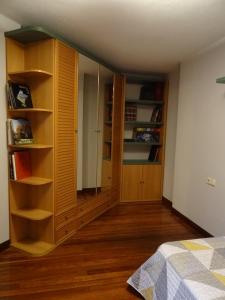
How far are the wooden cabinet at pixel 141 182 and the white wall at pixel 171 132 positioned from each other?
0.52ft

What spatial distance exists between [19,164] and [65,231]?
0.94 metres

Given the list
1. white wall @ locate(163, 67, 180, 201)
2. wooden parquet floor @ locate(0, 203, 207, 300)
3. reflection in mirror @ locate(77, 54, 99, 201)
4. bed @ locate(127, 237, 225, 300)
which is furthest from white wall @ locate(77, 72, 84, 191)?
white wall @ locate(163, 67, 180, 201)

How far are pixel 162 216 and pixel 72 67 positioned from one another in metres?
2.49

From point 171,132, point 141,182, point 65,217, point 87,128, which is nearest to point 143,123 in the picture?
point 171,132

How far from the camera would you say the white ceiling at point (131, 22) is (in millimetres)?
1833

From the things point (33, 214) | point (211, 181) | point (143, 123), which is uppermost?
point (143, 123)

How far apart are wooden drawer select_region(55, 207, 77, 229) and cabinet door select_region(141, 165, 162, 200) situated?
1.69m

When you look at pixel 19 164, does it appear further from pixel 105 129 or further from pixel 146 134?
pixel 146 134

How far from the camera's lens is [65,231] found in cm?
262

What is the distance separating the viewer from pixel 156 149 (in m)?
4.17

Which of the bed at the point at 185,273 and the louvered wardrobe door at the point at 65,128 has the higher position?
the louvered wardrobe door at the point at 65,128

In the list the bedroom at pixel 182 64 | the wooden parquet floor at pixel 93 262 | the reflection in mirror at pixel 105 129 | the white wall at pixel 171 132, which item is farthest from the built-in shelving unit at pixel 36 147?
the white wall at pixel 171 132

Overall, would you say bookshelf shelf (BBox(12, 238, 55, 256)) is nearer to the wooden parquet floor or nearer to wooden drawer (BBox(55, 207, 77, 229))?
the wooden parquet floor

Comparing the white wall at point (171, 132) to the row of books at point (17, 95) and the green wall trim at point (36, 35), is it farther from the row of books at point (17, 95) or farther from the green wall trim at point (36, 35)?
the row of books at point (17, 95)
